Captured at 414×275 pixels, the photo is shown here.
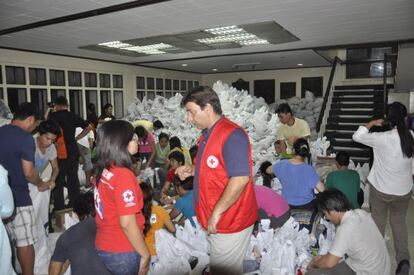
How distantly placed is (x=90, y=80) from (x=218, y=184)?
898 cm

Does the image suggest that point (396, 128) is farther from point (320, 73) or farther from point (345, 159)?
point (320, 73)

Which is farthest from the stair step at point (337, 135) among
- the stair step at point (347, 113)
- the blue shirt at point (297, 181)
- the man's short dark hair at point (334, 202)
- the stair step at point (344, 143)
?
the man's short dark hair at point (334, 202)

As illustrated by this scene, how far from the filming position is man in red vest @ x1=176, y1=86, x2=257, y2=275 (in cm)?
149

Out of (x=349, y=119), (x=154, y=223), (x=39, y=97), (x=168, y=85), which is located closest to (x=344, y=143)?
(x=349, y=119)

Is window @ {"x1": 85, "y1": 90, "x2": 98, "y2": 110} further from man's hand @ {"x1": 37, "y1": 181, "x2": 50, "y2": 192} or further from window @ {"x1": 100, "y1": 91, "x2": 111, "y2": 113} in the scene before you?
man's hand @ {"x1": 37, "y1": 181, "x2": 50, "y2": 192}

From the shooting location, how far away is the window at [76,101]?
8.99 m

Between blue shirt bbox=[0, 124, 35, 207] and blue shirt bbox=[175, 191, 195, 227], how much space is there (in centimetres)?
118

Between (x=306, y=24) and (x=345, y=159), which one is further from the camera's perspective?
(x=306, y=24)

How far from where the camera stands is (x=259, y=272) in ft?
7.11

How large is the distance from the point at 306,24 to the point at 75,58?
6.27m

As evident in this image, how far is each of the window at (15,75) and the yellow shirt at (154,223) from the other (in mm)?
6668

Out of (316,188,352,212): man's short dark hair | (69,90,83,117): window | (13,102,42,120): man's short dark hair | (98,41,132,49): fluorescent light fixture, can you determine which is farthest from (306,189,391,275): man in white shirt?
→ (69,90,83,117): window

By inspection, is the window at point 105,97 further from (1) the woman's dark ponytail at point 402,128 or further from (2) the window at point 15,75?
(1) the woman's dark ponytail at point 402,128

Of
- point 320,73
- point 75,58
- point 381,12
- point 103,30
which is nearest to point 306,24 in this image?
point 381,12
